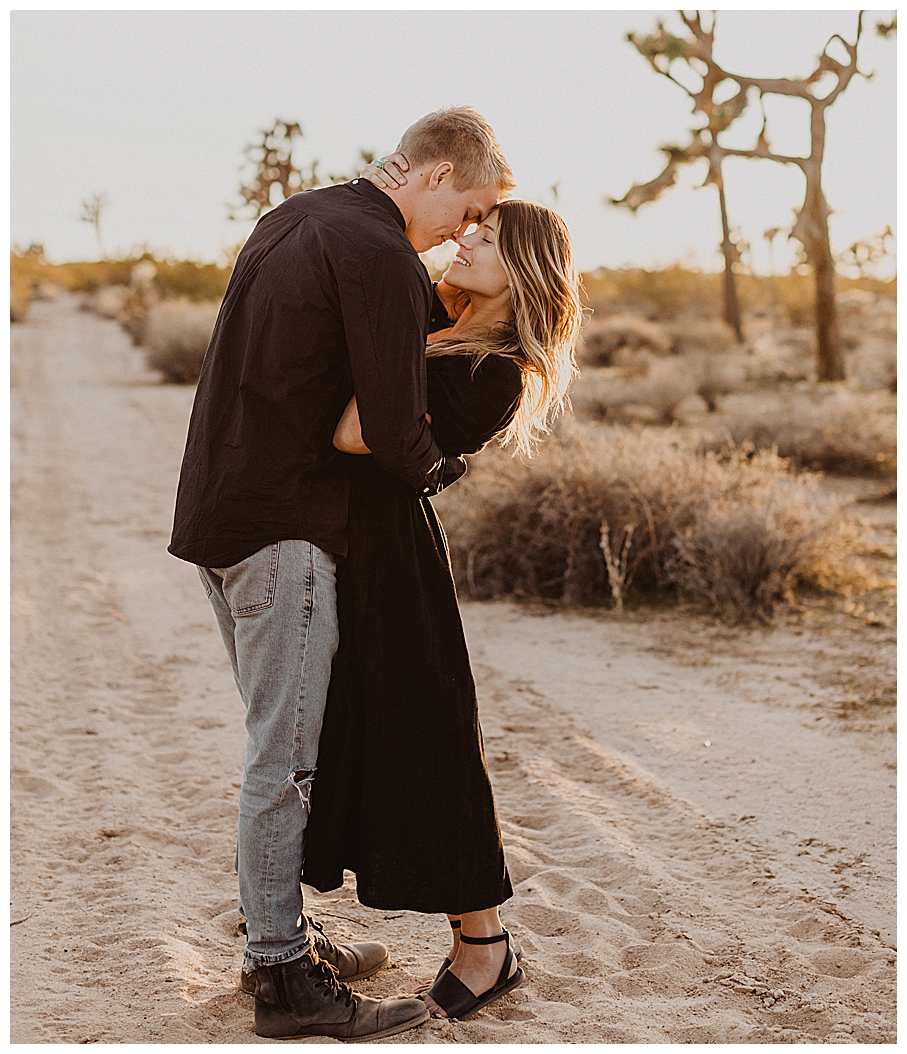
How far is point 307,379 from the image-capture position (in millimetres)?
2346

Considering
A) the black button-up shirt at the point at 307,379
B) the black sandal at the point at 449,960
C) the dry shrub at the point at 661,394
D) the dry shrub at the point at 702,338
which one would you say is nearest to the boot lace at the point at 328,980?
the black sandal at the point at 449,960

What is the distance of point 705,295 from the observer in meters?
28.5

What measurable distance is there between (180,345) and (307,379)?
15788 mm

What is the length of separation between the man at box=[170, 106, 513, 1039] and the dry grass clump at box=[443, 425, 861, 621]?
4.07 meters

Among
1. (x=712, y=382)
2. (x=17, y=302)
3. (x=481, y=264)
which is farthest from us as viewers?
(x=17, y=302)

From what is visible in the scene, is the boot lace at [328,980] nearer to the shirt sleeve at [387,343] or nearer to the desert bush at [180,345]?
the shirt sleeve at [387,343]

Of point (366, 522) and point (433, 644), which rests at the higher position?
point (366, 522)

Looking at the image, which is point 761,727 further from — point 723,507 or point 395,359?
point 395,359

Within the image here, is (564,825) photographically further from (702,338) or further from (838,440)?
(702,338)

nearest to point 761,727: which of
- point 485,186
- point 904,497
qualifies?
point 904,497

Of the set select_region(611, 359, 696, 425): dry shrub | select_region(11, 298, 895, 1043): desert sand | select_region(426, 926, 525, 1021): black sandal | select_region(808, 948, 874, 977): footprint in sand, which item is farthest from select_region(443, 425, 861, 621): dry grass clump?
select_region(611, 359, 696, 425): dry shrub

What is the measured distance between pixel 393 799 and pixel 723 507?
15.5 ft

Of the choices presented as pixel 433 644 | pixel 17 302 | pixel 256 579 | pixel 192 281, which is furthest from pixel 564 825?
pixel 17 302

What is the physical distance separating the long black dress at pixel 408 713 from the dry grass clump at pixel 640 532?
3953 millimetres
